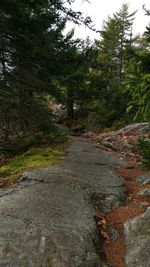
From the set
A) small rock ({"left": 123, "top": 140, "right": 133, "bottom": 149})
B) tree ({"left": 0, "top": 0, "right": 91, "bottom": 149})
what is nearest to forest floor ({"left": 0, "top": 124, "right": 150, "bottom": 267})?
tree ({"left": 0, "top": 0, "right": 91, "bottom": 149})

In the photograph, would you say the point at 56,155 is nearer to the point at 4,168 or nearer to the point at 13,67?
the point at 4,168

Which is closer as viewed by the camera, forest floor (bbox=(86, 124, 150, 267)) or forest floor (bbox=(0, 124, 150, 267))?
forest floor (bbox=(0, 124, 150, 267))

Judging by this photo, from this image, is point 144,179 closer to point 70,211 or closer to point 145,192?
point 145,192

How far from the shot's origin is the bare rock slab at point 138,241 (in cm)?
474

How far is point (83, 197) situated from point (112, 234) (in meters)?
1.16

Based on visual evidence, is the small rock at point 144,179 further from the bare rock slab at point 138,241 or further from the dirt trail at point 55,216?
the bare rock slab at point 138,241

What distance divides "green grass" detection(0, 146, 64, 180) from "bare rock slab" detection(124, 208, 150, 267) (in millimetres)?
3434

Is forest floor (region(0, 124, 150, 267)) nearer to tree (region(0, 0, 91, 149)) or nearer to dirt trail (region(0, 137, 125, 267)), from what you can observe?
dirt trail (region(0, 137, 125, 267))

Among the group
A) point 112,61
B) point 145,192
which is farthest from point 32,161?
point 112,61

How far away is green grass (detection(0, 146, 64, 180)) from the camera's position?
8656mm

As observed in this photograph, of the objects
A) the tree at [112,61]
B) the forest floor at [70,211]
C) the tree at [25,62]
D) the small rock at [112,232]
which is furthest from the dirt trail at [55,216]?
the tree at [112,61]

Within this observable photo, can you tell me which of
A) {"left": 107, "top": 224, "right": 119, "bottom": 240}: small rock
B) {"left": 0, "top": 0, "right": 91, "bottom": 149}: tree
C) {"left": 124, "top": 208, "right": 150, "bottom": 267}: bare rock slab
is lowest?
{"left": 107, "top": 224, "right": 119, "bottom": 240}: small rock

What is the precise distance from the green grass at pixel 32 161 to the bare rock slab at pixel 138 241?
3434 millimetres

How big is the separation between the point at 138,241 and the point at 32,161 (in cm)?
482
